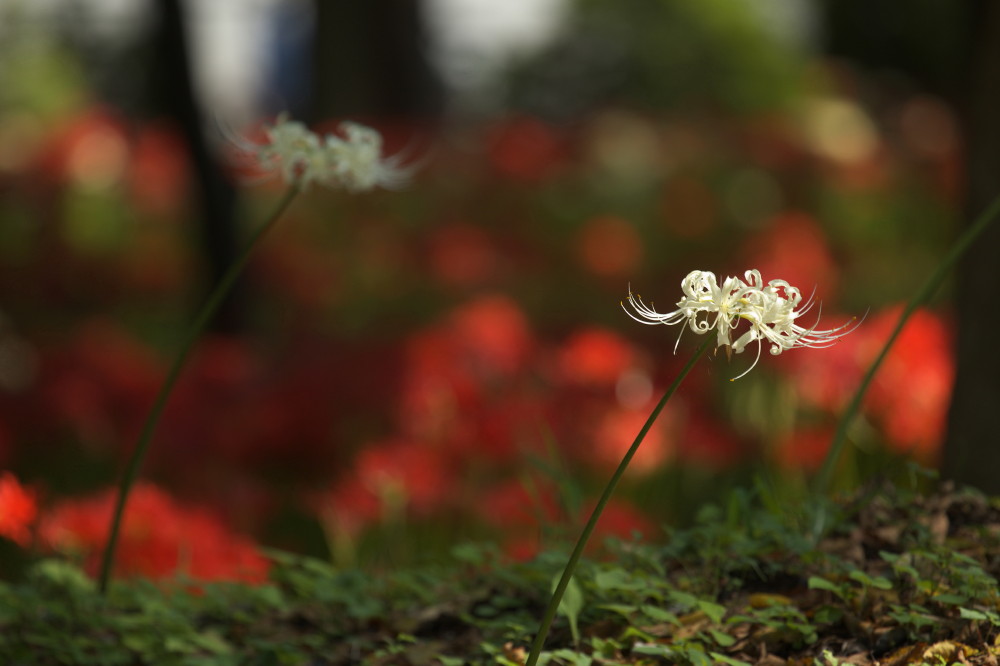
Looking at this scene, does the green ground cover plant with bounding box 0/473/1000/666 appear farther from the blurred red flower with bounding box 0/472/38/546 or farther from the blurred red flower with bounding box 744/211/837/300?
the blurred red flower with bounding box 744/211/837/300

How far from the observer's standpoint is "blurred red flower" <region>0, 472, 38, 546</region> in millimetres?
2668

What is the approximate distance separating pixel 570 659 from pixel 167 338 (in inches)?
261

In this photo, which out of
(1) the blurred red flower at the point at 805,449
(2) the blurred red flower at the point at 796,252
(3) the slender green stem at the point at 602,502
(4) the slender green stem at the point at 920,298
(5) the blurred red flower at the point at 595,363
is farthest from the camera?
(2) the blurred red flower at the point at 796,252

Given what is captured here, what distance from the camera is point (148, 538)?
304cm

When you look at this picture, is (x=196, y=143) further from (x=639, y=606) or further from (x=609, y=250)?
(x=639, y=606)

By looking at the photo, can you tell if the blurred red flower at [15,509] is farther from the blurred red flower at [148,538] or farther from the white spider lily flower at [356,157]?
the white spider lily flower at [356,157]

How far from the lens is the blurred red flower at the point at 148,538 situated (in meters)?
2.94

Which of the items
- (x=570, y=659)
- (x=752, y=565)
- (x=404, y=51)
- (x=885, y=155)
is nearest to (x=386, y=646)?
(x=570, y=659)

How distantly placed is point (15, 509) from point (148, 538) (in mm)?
437

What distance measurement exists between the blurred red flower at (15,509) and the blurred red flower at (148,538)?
136mm

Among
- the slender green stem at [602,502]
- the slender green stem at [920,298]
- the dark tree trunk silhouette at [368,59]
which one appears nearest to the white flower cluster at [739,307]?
the slender green stem at [602,502]

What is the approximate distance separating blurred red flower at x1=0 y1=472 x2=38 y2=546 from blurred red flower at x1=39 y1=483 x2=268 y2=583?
0.14 m

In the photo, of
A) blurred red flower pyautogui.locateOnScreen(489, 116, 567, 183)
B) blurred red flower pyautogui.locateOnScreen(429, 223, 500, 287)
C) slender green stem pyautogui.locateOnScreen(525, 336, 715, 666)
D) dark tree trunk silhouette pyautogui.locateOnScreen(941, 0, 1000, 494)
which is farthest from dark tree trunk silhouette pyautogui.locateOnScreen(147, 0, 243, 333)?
slender green stem pyautogui.locateOnScreen(525, 336, 715, 666)

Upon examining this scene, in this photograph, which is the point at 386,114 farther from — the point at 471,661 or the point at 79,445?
the point at 471,661
